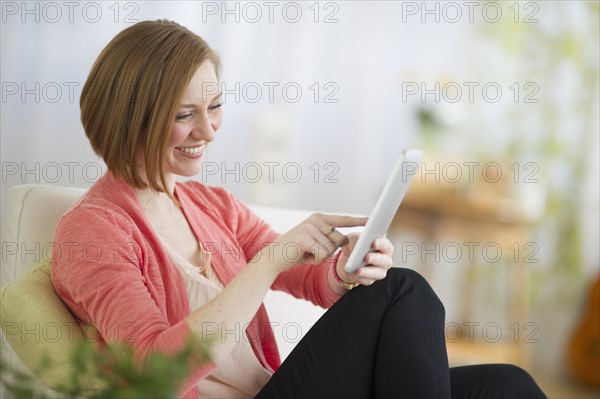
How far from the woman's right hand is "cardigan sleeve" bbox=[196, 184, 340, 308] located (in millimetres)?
184

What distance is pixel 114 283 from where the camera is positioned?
4.16 ft

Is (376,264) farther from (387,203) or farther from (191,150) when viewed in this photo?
(191,150)

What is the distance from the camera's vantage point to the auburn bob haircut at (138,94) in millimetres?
1379

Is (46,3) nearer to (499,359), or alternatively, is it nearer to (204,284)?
(204,284)

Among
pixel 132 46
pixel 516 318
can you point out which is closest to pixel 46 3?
pixel 132 46

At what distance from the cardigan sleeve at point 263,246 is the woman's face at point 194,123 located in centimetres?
23

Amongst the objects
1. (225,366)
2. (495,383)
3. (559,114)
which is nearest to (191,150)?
(225,366)

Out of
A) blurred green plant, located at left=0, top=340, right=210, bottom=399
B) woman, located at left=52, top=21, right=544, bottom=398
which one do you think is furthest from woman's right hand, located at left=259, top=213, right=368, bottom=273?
blurred green plant, located at left=0, top=340, right=210, bottom=399

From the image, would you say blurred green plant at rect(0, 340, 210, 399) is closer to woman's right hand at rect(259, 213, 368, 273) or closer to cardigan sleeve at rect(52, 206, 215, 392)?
cardigan sleeve at rect(52, 206, 215, 392)

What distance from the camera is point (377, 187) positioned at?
3.48m

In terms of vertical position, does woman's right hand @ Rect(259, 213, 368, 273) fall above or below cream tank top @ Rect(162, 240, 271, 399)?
above

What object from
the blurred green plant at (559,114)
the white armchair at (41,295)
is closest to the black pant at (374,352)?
the white armchair at (41,295)

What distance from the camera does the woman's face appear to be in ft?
4.66

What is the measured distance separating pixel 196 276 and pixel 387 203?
425mm
